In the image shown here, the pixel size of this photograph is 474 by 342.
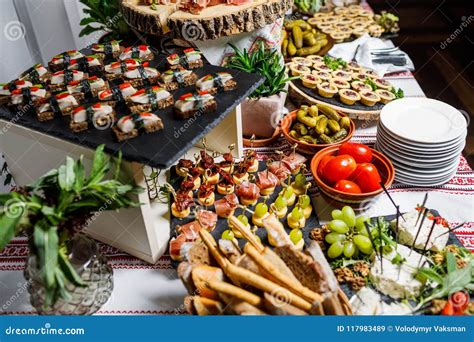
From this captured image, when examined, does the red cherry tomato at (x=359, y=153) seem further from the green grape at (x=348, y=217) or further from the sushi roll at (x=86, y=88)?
the sushi roll at (x=86, y=88)

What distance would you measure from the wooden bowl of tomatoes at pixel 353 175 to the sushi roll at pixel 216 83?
1.61ft

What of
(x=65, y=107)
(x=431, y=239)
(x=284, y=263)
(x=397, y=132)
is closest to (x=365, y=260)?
(x=431, y=239)

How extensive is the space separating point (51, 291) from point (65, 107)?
0.74m

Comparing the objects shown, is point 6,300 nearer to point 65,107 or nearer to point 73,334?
point 73,334

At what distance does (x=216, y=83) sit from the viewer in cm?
180

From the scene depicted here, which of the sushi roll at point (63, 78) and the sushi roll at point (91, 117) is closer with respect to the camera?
the sushi roll at point (91, 117)

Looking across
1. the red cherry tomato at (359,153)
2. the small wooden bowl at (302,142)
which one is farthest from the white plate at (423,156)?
the small wooden bowl at (302,142)

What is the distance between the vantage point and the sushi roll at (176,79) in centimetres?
184

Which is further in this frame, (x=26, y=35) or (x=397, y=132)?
(x=26, y=35)

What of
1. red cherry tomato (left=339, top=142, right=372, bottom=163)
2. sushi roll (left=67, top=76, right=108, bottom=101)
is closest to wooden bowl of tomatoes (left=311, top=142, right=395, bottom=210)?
red cherry tomato (left=339, top=142, right=372, bottom=163)

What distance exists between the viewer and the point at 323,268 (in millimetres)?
1271

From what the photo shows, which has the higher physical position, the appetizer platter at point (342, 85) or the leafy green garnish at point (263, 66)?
the leafy green garnish at point (263, 66)

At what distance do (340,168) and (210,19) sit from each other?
972 millimetres

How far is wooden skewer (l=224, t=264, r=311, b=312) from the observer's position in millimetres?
1220
